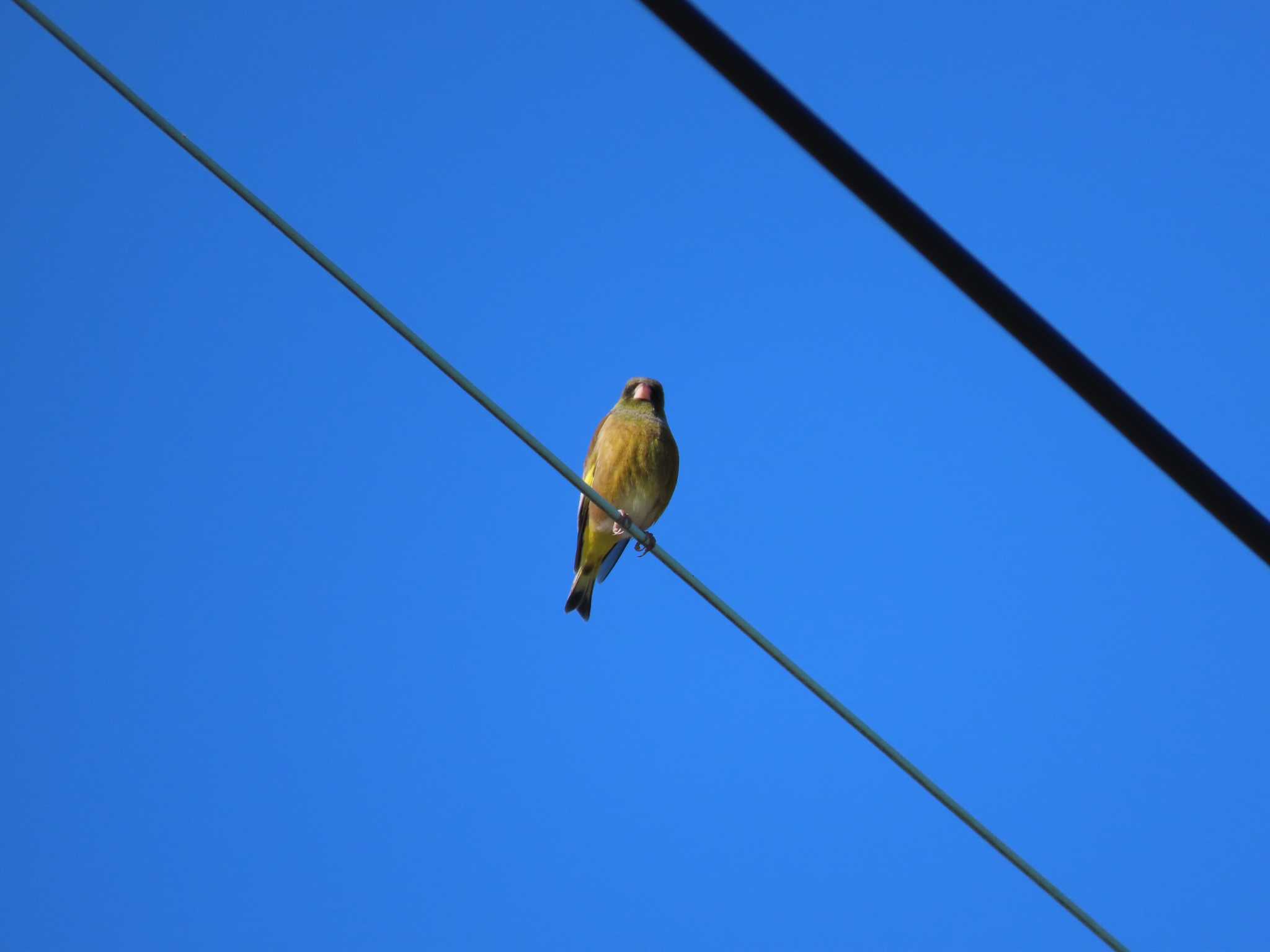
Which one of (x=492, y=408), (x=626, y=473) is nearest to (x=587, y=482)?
(x=626, y=473)

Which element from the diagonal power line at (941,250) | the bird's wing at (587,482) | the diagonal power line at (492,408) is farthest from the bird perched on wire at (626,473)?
the diagonal power line at (941,250)

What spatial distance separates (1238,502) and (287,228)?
1787 millimetres

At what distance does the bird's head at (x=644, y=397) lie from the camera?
8234 mm

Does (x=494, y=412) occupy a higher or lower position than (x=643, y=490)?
lower


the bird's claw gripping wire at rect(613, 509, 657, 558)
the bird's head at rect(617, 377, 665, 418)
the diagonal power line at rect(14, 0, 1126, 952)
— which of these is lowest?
the diagonal power line at rect(14, 0, 1126, 952)

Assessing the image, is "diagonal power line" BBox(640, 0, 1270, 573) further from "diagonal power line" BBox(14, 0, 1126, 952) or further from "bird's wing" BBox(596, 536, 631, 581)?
"bird's wing" BBox(596, 536, 631, 581)

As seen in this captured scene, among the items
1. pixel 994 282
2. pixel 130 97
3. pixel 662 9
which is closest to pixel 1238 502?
pixel 994 282

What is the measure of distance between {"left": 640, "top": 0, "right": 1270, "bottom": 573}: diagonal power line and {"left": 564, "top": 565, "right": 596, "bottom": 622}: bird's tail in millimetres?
6790

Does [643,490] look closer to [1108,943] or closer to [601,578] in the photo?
[601,578]

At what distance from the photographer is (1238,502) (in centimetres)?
182

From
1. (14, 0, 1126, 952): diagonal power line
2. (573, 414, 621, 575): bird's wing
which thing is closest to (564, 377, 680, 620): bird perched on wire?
(573, 414, 621, 575): bird's wing

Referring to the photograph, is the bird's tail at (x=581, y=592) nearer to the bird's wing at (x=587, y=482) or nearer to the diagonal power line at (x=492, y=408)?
the bird's wing at (x=587, y=482)

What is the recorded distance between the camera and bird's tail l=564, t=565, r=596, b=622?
8469mm

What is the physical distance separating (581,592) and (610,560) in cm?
31
